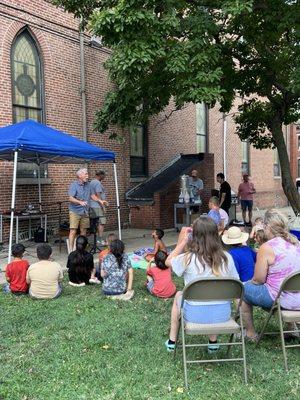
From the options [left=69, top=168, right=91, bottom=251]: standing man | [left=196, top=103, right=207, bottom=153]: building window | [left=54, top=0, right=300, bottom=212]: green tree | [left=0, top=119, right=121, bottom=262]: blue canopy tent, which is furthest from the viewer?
[left=196, top=103, right=207, bottom=153]: building window

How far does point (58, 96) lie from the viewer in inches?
483

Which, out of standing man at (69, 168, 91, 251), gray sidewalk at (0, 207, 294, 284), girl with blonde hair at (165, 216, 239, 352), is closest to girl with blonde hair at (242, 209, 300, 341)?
girl with blonde hair at (165, 216, 239, 352)

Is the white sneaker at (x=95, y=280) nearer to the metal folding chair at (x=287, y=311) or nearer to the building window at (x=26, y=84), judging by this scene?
the metal folding chair at (x=287, y=311)

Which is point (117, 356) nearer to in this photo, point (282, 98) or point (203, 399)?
point (203, 399)

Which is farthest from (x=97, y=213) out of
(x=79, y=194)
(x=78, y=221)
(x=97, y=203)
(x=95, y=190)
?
(x=79, y=194)

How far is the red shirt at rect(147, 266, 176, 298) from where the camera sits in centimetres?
629

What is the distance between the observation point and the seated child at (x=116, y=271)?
616 cm

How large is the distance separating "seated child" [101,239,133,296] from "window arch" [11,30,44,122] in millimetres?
6340

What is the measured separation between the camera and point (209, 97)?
26.0 ft

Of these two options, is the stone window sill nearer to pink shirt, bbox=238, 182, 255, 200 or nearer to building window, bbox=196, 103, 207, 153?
pink shirt, bbox=238, 182, 255, 200

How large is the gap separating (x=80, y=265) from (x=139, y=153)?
9107mm

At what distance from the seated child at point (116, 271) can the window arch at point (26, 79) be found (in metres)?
6.34

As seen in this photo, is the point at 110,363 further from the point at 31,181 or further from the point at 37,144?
the point at 31,181

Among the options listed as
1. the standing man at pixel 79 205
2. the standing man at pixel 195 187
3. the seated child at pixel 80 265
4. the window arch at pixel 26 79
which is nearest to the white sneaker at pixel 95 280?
the seated child at pixel 80 265
